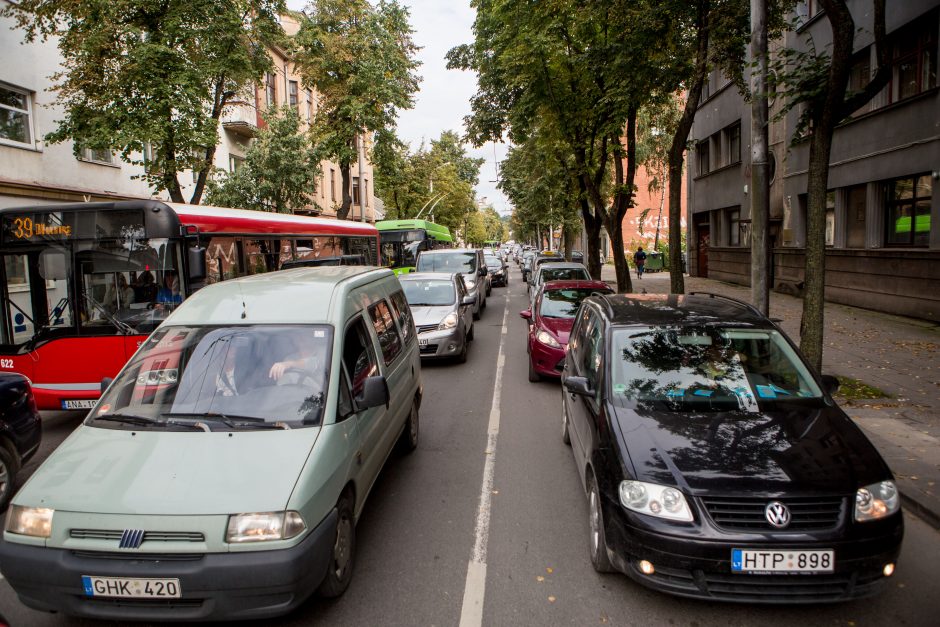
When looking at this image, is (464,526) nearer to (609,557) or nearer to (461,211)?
(609,557)

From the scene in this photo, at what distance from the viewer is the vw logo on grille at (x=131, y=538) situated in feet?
10.1

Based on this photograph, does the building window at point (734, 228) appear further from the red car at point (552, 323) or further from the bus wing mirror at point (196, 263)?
the bus wing mirror at point (196, 263)

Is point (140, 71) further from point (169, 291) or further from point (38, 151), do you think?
point (169, 291)

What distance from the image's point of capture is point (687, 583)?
10.9 ft

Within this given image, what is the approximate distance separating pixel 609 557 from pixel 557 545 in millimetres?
726

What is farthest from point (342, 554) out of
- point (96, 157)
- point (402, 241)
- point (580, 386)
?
point (402, 241)

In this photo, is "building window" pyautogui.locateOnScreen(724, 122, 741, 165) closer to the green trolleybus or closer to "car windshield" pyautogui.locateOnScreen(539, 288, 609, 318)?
the green trolleybus

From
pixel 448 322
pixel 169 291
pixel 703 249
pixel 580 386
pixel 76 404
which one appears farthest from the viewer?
pixel 703 249

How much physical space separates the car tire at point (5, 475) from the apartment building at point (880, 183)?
370 inches

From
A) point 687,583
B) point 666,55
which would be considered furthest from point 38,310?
point 666,55

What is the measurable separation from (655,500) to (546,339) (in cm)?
594

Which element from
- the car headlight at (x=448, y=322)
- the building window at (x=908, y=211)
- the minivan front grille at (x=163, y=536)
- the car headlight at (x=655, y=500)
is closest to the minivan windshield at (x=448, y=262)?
the car headlight at (x=448, y=322)

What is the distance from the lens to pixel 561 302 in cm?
1045

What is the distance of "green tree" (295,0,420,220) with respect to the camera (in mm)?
25953
